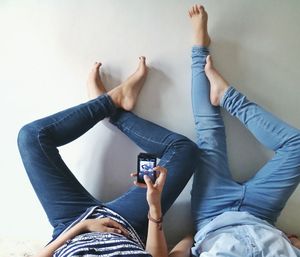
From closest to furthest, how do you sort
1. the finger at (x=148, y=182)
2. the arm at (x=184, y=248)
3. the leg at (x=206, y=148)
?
the finger at (x=148, y=182), the arm at (x=184, y=248), the leg at (x=206, y=148)

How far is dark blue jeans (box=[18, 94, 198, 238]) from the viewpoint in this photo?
1137 millimetres

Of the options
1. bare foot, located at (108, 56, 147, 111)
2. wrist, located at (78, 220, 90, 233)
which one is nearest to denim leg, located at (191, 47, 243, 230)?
bare foot, located at (108, 56, 147, 111)

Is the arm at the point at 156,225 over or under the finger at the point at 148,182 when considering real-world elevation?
under

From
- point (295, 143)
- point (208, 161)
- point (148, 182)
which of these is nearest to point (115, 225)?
point (148, 182)

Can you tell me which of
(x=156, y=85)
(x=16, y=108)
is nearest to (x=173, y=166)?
(x=156, y=85)

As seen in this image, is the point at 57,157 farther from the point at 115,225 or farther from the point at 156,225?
the point at 156,225

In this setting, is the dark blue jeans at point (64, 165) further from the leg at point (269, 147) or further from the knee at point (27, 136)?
the leg at point (269, 147)

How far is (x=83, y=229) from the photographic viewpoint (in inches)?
40.7

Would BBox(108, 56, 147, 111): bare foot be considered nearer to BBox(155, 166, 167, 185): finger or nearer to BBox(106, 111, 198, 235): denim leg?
BBox(106, 111, 198, 235): denim leg

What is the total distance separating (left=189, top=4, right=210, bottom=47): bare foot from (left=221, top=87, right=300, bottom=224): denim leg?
0.22 meters

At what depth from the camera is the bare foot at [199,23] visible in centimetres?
121

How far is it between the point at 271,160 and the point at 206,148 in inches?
9.5

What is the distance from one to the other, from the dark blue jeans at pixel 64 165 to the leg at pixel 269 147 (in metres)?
0.22

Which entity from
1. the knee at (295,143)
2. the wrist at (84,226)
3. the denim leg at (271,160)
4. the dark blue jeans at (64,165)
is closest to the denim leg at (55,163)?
the dark blue jeans at (64,165)
